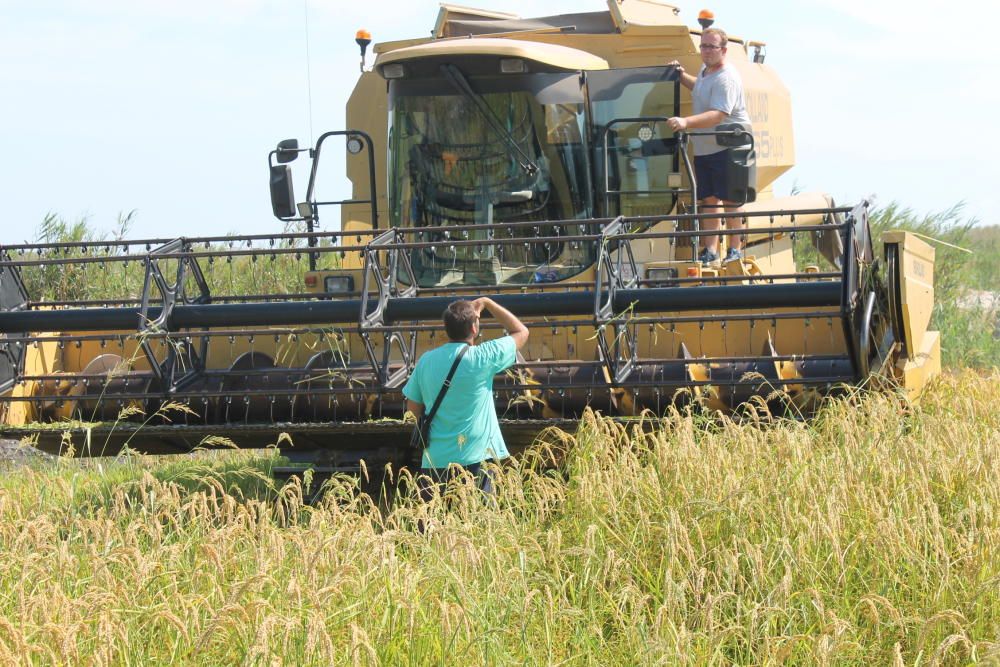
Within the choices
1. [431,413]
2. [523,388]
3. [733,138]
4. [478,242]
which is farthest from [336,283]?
[431,413]

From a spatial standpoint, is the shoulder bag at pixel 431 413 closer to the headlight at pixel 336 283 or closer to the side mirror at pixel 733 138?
the side mirror at pixel 733 138

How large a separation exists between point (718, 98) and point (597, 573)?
4647mm

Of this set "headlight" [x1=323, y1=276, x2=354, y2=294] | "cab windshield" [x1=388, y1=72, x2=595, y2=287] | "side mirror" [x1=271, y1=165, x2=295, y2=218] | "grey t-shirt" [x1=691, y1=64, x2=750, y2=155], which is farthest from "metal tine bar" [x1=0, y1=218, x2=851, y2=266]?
"side mirror" [x1=271, y1=165, x2=295, y2=218]

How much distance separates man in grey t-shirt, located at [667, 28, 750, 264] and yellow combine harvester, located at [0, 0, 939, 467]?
172 millimetres

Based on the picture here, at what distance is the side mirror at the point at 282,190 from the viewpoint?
351 inches

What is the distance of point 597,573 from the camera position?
172 inches

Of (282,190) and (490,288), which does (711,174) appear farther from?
(282,190)

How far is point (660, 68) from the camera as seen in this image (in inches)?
336

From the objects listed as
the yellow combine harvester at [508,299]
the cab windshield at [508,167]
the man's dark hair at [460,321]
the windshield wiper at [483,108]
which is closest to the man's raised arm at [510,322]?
the man's dark hair at [460,321]

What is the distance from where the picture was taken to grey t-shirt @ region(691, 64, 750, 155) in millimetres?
8258

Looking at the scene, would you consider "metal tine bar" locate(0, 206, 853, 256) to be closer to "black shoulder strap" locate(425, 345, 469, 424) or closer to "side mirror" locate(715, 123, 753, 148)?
"side mirror" locate(715, 123, 753, 148)

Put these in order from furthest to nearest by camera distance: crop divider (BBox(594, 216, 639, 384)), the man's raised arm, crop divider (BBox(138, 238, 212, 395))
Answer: crop divider (BBox(138, 238, 212, 395)), crop divider (BBox(594, 216, 639, 384)), the man's raised arm

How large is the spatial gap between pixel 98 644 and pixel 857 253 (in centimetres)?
447

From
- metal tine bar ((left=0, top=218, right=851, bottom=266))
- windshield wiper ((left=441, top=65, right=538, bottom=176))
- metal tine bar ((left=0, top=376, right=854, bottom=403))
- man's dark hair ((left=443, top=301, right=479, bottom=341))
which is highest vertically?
windshield wiper ((left=441, top=65, right=538, bottom=176))
